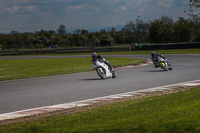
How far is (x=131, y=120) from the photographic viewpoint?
657 centimetres

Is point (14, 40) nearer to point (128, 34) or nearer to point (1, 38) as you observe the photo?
point (1, 38)

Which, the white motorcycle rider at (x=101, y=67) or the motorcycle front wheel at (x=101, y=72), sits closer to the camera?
the white motorcycle rider at (x=101, y=67)

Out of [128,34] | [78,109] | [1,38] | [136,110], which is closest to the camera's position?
[136,110]

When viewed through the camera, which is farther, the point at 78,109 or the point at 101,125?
the point at 78,109

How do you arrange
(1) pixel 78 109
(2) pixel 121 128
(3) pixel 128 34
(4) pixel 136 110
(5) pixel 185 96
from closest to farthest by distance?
(2) pixel 121 128, (4) pixel 136 110, (1) pixel 78 109, (5) pixel 185 96, (3) pixel 128 34

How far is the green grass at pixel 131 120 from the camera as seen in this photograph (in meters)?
5.82

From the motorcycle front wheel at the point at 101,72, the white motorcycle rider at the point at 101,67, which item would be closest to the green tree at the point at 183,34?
the white motorcycle rider at the point at 101,67

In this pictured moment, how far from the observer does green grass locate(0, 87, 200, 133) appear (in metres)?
5.82

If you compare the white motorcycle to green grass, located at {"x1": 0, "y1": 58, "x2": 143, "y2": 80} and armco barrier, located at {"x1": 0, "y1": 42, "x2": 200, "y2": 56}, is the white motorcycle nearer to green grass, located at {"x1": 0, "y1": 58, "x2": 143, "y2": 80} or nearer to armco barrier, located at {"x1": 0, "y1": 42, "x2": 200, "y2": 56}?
green grass, located at {"x1": 0, "y1": 58, "x2": 143, "y2": 80}

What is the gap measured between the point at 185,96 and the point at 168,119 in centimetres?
318

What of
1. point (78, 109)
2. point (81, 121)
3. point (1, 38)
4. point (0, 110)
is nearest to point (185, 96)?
point (78, 109)

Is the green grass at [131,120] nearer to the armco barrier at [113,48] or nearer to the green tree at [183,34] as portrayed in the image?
the armco barrier at [113,48]

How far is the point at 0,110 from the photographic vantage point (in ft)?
29.5

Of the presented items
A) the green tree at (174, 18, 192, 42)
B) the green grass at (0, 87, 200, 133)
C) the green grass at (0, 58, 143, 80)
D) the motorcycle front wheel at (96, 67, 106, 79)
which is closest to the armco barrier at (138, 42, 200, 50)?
the green grass at (0, 58, 143, 80)
